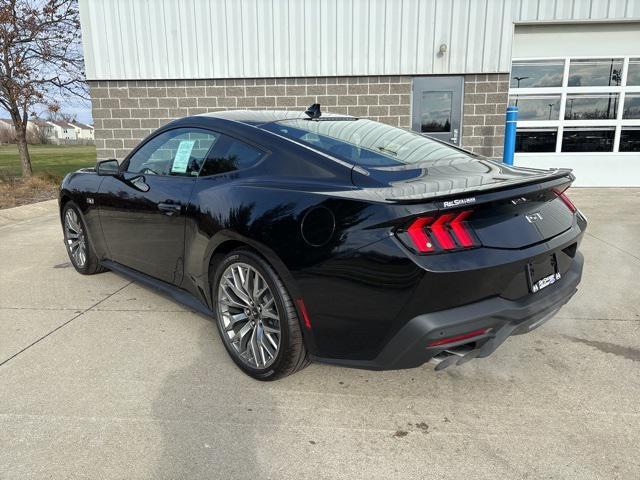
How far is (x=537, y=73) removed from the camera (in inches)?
388

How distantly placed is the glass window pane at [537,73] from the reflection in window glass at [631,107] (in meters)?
1.49

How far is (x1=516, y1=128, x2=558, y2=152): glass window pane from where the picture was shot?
10133mm

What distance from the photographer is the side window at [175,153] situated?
3.11 meters

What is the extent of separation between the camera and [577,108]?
395 inches

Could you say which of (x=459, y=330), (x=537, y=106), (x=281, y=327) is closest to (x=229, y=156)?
(x=281, y=327)

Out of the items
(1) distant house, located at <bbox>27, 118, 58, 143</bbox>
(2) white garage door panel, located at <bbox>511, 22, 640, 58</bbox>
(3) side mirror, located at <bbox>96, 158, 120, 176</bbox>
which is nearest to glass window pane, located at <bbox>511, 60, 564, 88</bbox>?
(2) white garage door panel, located at <bbox>511, 22, 640, 58</bbox>

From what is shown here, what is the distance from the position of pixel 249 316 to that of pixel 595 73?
33.4 feet

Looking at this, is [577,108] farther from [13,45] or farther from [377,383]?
[13,45]

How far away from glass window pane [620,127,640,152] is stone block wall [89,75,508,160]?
9.22 ft

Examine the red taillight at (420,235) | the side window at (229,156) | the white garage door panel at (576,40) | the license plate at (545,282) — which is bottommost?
the license plate at (545,282)

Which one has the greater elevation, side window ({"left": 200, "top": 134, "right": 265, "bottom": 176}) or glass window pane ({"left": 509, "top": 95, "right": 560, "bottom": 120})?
glass window pane ({"left": 509, "top": 95, "right": 560, "bottom": 120})

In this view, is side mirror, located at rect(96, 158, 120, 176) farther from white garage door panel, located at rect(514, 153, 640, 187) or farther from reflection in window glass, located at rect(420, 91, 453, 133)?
white garage door panel, located at rect(514, 153, 640, 187)

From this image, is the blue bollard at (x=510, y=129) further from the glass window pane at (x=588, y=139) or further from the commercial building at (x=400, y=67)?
the glass window pane at (x=588, y=139)

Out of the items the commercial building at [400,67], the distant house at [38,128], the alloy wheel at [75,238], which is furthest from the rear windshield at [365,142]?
the distant house at [38,128]
